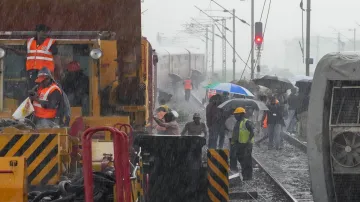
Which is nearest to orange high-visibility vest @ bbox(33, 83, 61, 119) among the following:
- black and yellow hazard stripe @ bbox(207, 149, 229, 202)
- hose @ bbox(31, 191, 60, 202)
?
black and yellow hazard stripe @ bbox(207, 149, 229, 202)

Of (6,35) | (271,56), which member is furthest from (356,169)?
(271,56)

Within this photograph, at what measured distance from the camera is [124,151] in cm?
487

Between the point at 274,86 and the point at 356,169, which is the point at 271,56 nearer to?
the point at 274,86

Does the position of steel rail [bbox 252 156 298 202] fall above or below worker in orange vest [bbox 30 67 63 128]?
below

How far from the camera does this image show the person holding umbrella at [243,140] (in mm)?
14328

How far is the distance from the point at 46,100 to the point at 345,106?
3.33 m

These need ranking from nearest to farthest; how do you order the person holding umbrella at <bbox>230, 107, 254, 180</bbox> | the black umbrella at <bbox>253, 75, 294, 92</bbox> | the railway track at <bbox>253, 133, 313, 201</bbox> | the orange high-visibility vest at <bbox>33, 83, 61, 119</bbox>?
the orange high-visibility vest at <bbox>33, 83, 61, 119</bbox>, the railway track at <bbox>253, 133, 313, 201</bbox>, the person holding umbrella at <bbox>230, 107, 254, 180</bbox>, the black umbrella at <bbox>253, 75, 294, 92</bbox>

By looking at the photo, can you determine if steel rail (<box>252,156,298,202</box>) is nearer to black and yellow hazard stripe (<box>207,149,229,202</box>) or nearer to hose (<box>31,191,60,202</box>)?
black and yellow hazard stripe (<box>207,149,229,202</box>)

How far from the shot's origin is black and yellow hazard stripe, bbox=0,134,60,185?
6227 mm

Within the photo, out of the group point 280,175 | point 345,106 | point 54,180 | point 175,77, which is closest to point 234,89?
point 280,175

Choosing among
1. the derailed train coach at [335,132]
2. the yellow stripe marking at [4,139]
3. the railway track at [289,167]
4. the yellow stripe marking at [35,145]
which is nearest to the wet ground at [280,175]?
the railway track at [289,167]

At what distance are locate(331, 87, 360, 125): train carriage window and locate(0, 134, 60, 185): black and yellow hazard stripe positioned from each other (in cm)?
332

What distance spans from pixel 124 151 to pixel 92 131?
0.27 m

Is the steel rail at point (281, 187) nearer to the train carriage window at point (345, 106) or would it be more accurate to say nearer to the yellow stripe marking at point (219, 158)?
the yellow stripe marking at point (219, 158)
